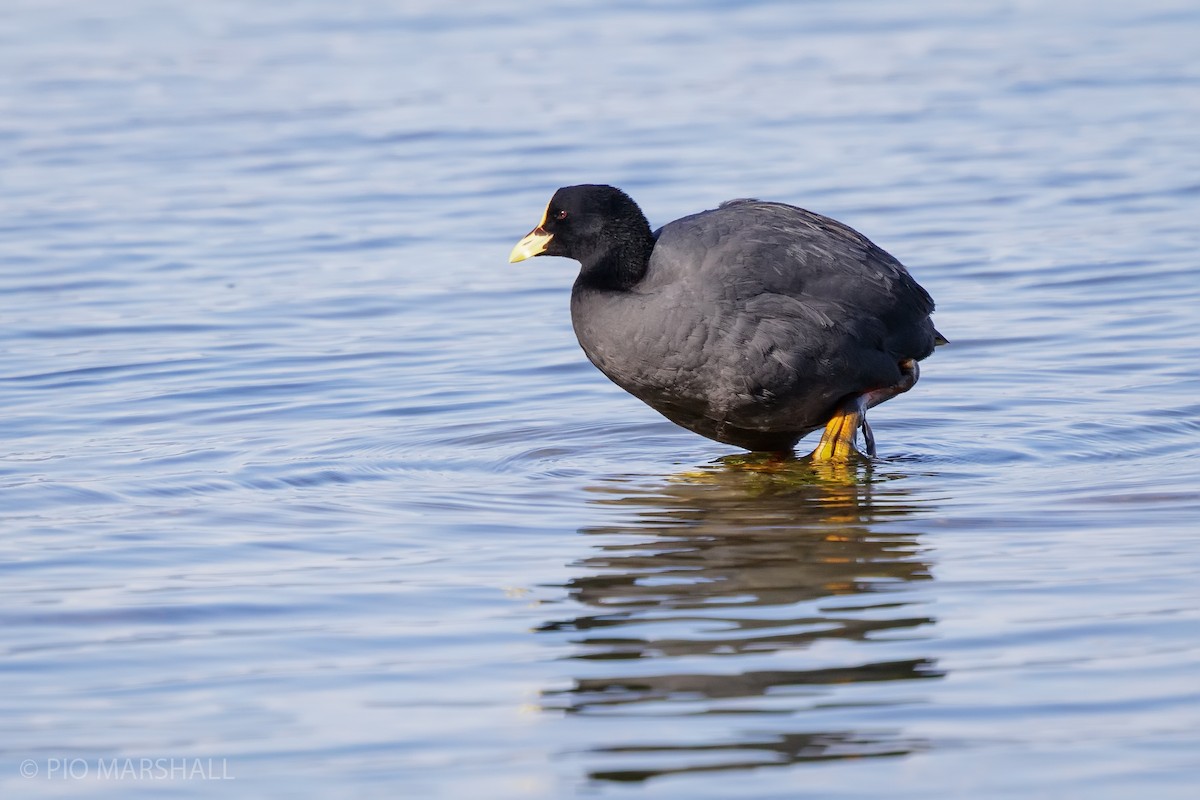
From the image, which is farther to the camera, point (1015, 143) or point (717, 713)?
point (1015, 143)

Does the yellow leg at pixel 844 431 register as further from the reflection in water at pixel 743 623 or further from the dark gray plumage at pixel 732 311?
the reflection in water at pixel 743 623

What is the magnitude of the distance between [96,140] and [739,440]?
29.5ft

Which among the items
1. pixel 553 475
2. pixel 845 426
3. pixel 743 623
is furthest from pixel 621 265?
pixel 743 623

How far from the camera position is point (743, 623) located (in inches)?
174

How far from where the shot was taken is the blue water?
12.2ft

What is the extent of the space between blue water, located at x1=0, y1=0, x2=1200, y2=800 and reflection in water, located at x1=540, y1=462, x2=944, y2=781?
0.05 ft

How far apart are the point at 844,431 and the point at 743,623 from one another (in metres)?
2.15

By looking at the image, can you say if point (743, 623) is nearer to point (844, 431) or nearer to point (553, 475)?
point (553, 475)

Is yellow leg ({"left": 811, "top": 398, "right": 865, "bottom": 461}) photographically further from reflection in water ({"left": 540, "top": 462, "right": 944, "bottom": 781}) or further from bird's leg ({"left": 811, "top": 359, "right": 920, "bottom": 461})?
reflection in water ({"left": 540, "top": 462, "right": 944, "bottom": 781})

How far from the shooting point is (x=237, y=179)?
1276cm

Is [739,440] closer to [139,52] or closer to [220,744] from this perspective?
[220,744]

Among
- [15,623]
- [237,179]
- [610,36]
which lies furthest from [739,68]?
[15,623]

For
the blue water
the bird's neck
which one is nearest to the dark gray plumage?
the bird's neck

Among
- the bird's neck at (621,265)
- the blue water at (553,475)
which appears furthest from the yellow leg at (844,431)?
the bird's neck at (621,265)
